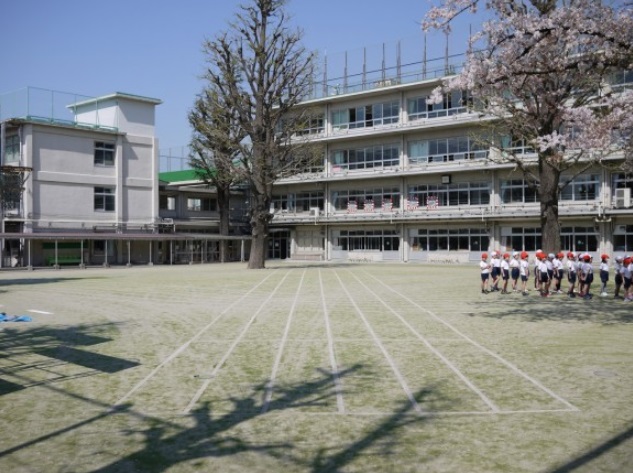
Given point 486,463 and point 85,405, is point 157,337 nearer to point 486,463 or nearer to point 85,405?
point 85,405

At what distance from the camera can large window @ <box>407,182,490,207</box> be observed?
131 ft

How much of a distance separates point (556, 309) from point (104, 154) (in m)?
33.6

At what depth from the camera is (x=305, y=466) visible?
15.2ft

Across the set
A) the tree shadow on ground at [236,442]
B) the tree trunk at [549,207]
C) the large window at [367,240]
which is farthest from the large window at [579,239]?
the tree shadow on ground at [236,442]

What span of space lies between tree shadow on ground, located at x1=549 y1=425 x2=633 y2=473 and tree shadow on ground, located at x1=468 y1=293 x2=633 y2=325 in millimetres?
7359

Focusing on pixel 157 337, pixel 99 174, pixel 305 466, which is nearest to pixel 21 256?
pixel 99 174

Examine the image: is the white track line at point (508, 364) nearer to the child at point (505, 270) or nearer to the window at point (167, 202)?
the child at point (505, 270)

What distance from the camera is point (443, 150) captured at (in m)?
41.3

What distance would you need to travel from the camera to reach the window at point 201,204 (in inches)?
1977

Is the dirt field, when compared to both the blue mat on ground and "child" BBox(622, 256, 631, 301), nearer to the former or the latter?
the blue mat on ground

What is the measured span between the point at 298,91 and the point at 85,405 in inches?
1065

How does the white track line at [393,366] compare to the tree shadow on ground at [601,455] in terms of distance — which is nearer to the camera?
the tree shadow on ground at [601,455]

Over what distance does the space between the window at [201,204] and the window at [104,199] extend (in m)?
9.71

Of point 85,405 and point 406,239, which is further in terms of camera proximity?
point 406,239
